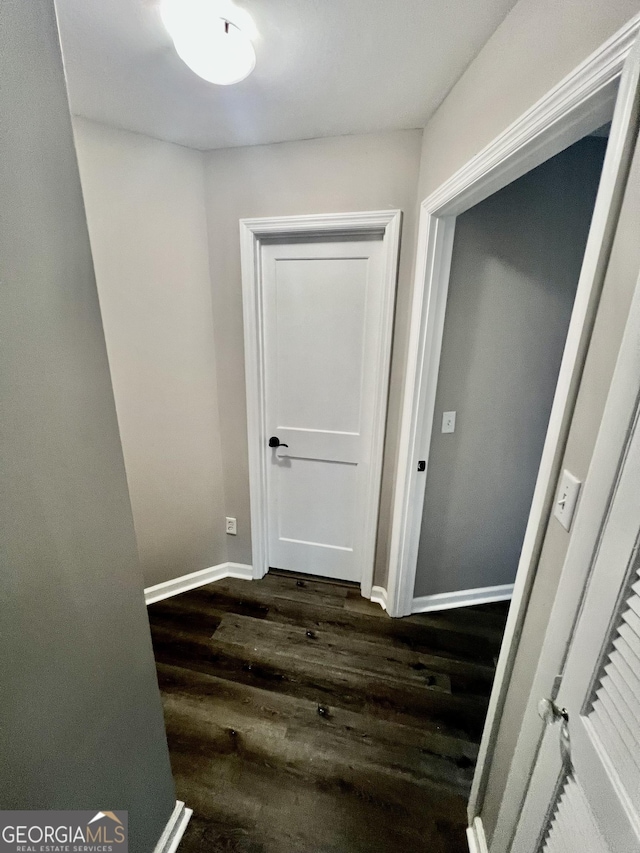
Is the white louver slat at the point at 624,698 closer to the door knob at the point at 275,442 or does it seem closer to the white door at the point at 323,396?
the white door at the point at 323,396

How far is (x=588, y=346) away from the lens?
62cm

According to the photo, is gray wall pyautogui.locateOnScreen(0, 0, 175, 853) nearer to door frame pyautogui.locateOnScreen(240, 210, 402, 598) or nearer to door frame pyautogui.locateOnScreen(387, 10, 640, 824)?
door frame pyautogui.locateOnScreen(387, 10, 640, 824)

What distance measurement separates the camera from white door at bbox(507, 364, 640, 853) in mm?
480

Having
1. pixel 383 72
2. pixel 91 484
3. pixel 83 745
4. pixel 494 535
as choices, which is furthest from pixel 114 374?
pixel 494 535

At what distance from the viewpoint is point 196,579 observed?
2.03 meters

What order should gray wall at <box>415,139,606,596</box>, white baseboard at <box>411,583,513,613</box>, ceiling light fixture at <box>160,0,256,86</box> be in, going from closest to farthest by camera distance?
ceiling light fixture at <box>160,0,256,86</box> < gray wall at <box>415,139,606,596</box> < white baseboard at <box>411,583,513,613</box>

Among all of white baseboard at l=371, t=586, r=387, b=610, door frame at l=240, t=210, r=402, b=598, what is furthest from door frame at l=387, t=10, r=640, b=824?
white baseboard at l=371, t=586, r=387, b=610

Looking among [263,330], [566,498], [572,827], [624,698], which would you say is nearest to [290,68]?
[263,330]

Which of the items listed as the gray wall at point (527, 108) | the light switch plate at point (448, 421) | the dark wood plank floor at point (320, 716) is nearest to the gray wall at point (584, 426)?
the gray wall at point (527, 108)

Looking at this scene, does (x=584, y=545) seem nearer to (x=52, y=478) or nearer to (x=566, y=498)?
(x=566, y=498)

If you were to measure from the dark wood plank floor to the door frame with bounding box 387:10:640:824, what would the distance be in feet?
0.79

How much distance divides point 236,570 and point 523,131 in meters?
2.35

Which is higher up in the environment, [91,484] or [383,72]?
[383,72]

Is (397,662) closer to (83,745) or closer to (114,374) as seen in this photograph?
(83,745)
